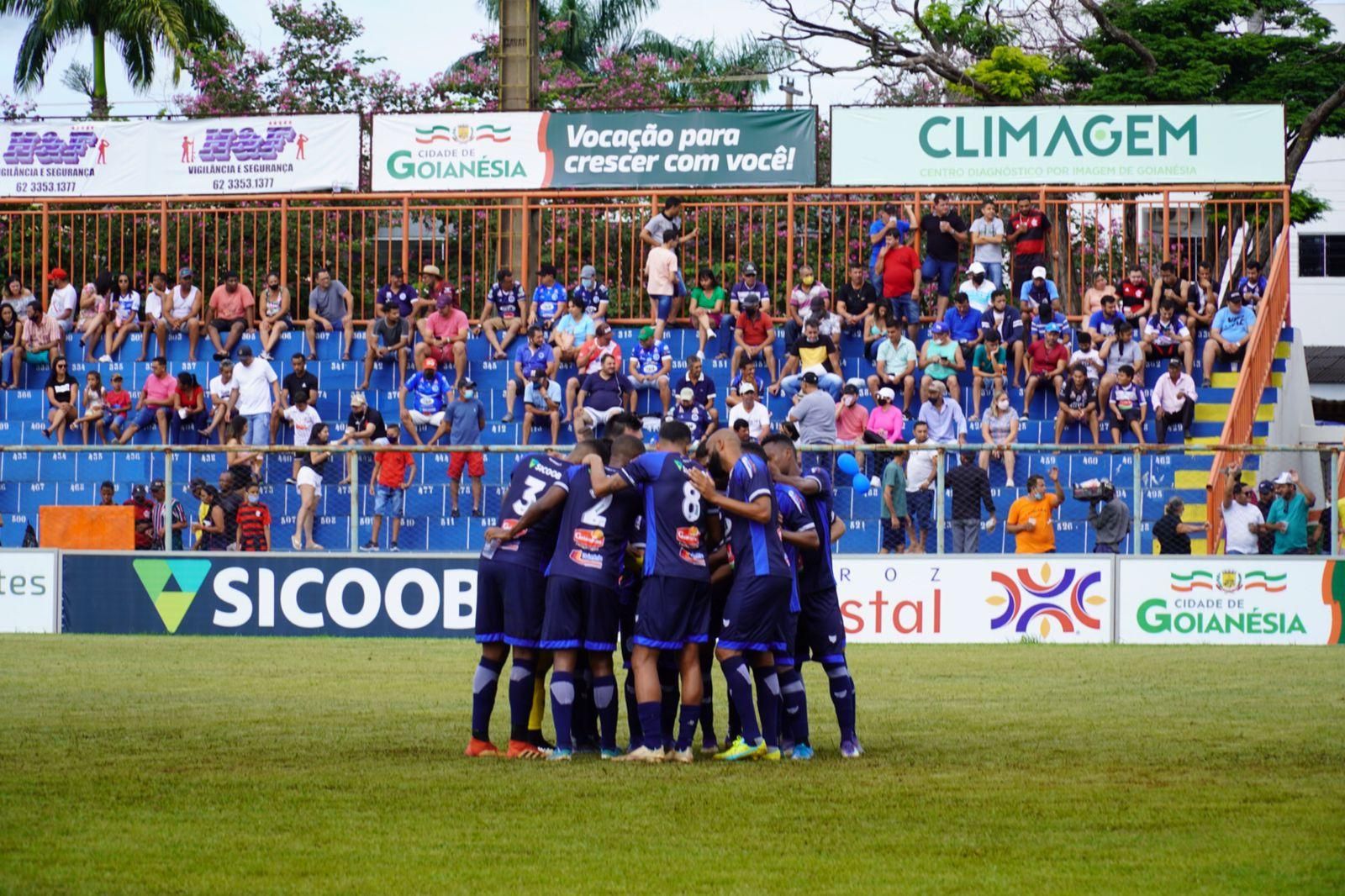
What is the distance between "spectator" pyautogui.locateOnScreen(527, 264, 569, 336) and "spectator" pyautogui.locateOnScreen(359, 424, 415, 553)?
6128 mm

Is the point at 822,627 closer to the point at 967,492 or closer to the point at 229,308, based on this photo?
the point at 967,492

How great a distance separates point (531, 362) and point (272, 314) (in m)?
5.11

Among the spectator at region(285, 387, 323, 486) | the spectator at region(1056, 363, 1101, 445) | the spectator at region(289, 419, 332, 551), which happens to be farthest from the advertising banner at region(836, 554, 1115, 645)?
the spectator at region(285, 387, 323, 486)

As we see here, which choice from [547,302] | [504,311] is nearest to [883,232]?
[547,302]

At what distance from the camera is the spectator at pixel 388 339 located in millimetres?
26656

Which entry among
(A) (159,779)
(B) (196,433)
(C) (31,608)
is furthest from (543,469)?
(B) (196,433)

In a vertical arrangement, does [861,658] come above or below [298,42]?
below

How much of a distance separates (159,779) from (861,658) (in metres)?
9.43

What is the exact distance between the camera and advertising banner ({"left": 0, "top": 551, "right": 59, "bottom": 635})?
21484 mm

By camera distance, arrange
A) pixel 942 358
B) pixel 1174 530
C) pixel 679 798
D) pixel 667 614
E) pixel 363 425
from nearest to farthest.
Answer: pixel 679 798 < pixel 667 614 < pixel 1174 530 < pixel 363 425 < pixel 942 358

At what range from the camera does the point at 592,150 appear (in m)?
29.1

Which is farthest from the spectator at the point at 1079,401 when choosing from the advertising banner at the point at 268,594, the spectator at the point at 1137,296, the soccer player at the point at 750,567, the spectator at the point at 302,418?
the soccer player at the point at 750,567

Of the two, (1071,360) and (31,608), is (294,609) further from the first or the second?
(1071,360)

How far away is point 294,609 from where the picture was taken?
2120 centimetres
